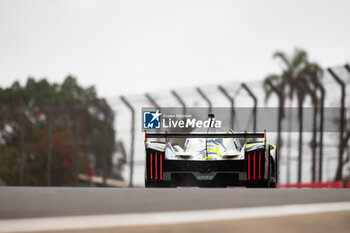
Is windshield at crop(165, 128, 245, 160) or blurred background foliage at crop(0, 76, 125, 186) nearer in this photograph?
windshield at crop(165, 128, 245, 160)

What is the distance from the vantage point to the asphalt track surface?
4289 millimetres

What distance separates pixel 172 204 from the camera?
→ 575cm

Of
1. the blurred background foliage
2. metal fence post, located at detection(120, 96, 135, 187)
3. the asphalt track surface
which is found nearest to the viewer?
the asphalt track surface

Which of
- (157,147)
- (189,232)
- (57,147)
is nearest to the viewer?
(189,232)

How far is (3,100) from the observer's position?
56969 mm

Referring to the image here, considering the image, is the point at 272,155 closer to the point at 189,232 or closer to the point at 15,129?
the point at 189,232

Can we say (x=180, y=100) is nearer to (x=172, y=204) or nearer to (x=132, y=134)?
(x=132, y=134)

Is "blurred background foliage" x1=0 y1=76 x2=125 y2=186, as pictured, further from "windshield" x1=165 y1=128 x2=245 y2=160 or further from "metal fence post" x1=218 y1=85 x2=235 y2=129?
"windshield" x1=165 y1=128 x2=245 y2=160

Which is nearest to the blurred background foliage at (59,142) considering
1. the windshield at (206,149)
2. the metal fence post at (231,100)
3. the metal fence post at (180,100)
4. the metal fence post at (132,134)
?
the metal fence post at (132,134)

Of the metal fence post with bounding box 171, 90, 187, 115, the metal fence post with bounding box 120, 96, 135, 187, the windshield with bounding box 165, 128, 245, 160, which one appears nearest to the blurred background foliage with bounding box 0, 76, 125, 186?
the metal fence post with bounding box 120, 96, 135, 187

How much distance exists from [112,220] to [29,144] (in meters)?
30.8

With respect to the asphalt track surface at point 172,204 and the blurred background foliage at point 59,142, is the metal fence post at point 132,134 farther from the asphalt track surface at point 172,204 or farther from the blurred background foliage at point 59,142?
the asphalt track surface at point 172,204

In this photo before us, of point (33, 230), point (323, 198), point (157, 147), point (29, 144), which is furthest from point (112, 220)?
point (29, 144)

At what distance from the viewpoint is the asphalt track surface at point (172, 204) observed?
169 inches
